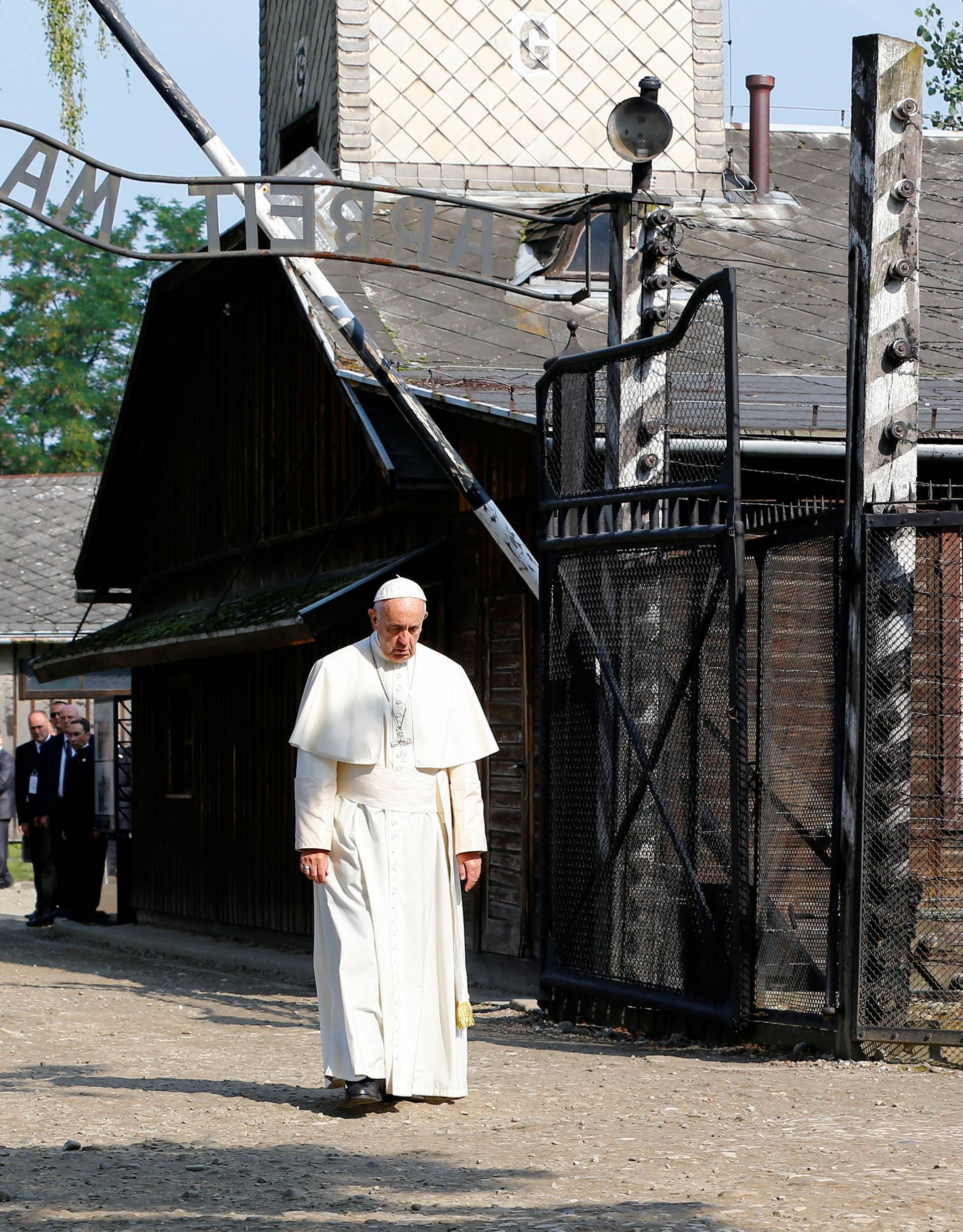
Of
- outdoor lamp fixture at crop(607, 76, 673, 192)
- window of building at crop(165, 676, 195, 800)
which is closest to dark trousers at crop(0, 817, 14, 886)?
window of building at crop(165, 676, 195, 800)

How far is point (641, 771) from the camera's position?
9.51 m

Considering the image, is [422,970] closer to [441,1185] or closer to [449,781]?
[449,781]

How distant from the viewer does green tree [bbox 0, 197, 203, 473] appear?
Result: 164 feet

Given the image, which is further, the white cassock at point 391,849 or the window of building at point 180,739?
the window of building at point 180,739

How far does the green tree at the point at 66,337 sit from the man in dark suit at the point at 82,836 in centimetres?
3138

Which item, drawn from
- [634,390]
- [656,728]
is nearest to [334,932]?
[656,728]

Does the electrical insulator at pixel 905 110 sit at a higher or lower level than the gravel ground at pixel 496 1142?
higher

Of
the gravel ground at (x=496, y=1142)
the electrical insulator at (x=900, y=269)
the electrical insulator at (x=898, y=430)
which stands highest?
the electrical insulator at (x=900, y=269)

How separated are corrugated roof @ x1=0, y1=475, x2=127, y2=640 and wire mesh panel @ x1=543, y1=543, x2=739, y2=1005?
21.9 m

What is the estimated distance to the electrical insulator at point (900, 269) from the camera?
8.84m


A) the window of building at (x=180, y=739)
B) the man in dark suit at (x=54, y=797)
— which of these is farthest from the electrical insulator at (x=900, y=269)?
the man in dark suit at (x=54, y=797)

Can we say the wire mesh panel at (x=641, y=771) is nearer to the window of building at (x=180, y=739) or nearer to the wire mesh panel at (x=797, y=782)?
the wire mesh panel at (x=797, y=782)

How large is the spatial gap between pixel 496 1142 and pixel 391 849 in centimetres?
140

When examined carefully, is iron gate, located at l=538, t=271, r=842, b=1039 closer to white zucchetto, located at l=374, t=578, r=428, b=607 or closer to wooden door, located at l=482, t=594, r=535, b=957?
white zucchetto, located at l=374, t=578, r=428, b=607
